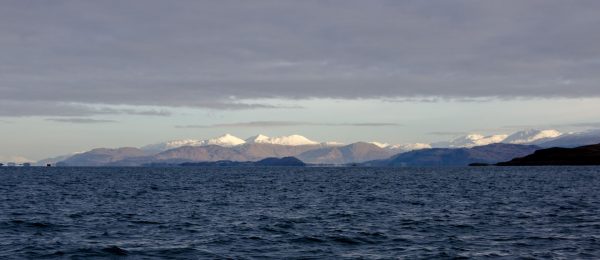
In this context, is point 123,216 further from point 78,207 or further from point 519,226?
point 519,226

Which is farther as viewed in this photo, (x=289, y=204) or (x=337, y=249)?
(x=289, y=204)

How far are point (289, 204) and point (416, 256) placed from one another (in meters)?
42.1

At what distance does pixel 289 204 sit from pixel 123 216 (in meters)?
23.5

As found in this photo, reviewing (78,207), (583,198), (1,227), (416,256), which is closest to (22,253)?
(1,227)

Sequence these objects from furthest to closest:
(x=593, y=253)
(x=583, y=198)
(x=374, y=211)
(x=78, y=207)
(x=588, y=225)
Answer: (x=583, y=198) < (x=78, y=207) < (x=374, y=211) < (x=588, y=225) < (x=593, y=253)

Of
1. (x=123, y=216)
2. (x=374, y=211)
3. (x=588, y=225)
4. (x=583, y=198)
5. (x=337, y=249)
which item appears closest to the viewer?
(x=337, y=249)

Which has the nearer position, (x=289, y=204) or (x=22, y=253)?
(x=22, y=253)

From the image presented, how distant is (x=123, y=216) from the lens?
6606cm

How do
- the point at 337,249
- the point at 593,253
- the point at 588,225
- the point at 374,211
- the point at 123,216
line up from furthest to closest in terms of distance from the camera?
1. the point at 374,211
2. the point at 123,216
3. the point at 588,225
4. the point at 337,249
5. the point at 593,253

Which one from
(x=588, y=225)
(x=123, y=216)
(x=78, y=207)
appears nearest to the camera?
(x=588, y=225)

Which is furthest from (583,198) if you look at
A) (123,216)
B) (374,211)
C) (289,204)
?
(123,216)

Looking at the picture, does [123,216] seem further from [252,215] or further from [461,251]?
[461,251]

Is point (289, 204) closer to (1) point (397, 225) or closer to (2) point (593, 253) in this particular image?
(1) point (397, 225)

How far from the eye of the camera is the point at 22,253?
139 feet
